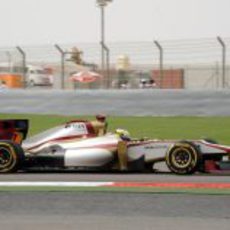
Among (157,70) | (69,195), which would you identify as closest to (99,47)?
(157,70)

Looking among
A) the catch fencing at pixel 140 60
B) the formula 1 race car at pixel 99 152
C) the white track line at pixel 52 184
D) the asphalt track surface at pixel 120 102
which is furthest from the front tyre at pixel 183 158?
the catch fencing at pixel 140 60

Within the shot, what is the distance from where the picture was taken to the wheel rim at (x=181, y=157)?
440 inches

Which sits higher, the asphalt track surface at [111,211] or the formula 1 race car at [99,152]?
the formula 1 race car at [99,152]

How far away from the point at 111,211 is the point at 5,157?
12.4ft

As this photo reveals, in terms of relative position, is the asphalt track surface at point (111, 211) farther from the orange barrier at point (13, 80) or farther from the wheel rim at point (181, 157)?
the orange barrier at point (13, 80)

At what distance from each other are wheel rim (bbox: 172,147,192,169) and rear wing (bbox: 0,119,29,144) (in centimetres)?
250

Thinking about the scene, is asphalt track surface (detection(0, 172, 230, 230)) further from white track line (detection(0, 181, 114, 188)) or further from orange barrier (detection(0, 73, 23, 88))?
orange barrier (detection(0, 73, 23, 88))

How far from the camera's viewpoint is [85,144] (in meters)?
11.7

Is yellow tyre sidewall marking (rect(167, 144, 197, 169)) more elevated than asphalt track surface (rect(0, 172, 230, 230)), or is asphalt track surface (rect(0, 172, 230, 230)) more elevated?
yellow tyre sidewall marking (rect(167, 144, 197, 169))

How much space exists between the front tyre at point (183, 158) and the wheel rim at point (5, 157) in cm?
224

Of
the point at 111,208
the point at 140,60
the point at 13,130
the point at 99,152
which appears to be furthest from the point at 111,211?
the point at 140,60

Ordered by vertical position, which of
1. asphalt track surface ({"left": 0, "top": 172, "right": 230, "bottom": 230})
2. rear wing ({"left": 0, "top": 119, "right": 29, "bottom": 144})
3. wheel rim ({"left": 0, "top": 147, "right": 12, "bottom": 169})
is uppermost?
rear wing ({"left": 0, "top": 119, "right": 29, "bottom": 144})

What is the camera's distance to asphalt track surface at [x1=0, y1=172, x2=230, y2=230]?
7641mm

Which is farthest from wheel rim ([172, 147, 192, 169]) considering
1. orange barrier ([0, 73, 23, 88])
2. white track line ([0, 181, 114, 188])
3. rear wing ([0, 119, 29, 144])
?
orange barrier ([0, 73, 23, 88])
